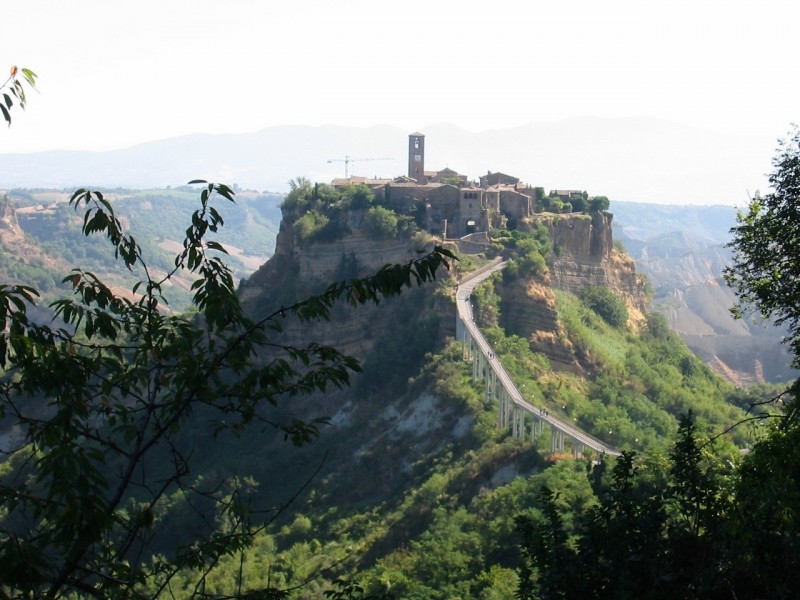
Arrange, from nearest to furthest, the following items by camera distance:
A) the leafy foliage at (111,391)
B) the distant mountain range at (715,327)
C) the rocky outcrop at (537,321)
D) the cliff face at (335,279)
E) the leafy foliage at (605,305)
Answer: the leafy foliage at (111,391)
the rocky outcrop at (537,321)
the cliff face at (335,279)
the leafy foliage at (605,305)
the distant mountain range at (715,327)

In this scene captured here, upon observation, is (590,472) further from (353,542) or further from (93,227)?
(93,227)

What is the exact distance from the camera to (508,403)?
33750mm

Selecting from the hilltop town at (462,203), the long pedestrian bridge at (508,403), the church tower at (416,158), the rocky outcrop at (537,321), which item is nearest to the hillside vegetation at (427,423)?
the rocky outcrop at (537,321)

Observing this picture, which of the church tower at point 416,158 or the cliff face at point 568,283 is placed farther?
the church tower at point 416,158

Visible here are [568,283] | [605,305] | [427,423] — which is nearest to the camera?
[427,423]

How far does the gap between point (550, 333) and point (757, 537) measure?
31.3m

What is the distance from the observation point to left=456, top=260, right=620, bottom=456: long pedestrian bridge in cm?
3188

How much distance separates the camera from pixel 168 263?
168000 mm

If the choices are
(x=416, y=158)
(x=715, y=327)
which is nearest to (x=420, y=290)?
(x=416, y=158)

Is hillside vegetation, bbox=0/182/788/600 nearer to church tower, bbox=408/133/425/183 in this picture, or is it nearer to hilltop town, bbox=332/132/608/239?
hilltop town, bbox=332/132/608/239

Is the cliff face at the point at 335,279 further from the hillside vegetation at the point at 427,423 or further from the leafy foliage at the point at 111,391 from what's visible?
the leafy foliage at the point at 111,391

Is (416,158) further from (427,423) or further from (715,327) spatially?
(715,327)

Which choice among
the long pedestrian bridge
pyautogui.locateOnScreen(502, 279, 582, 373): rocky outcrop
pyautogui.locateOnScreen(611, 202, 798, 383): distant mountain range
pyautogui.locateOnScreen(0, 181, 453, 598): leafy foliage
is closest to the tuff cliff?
pyautogui.locateOnScreen(502, 279, 582, 373): rocky outcrop

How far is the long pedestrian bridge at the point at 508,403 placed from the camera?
105ft
